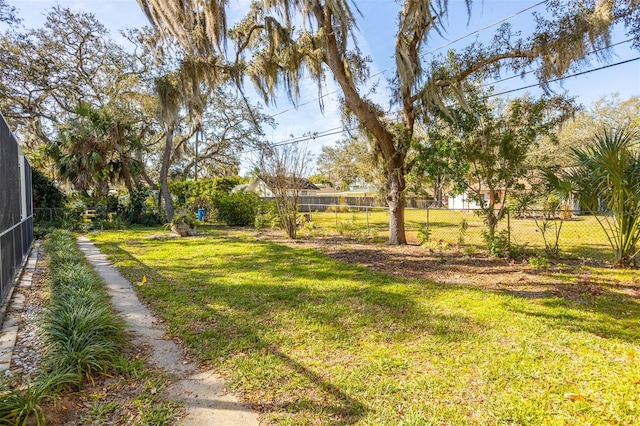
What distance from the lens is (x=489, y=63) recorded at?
6777 mm

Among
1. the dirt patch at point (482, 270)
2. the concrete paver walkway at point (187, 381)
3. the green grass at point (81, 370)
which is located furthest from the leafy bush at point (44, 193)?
the green grass at point (81, 370)

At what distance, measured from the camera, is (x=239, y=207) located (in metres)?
14.1

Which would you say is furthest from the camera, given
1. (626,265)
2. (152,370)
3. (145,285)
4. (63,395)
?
(626,265)

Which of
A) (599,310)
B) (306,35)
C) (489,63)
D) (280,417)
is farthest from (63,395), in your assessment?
(489,63)

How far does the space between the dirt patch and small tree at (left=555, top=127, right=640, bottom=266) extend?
26.8 inches

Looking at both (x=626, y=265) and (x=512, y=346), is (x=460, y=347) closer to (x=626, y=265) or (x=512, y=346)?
(x=512, y=346)

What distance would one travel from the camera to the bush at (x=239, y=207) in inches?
552

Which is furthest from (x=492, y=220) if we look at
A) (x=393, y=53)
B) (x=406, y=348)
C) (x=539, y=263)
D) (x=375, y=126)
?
(x=406, y=348)

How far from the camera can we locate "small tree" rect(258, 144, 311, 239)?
9.17 metres

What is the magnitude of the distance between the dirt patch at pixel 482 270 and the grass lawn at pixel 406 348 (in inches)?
15.9

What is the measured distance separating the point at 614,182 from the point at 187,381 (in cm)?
643

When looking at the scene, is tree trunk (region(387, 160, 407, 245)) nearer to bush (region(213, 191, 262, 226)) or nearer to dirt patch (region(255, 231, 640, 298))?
dirt patch (region(255, 231, 640, 298))

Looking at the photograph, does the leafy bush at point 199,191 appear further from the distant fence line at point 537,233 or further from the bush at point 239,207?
the distant fence line at point 537,233

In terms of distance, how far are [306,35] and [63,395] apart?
7.13 meters
